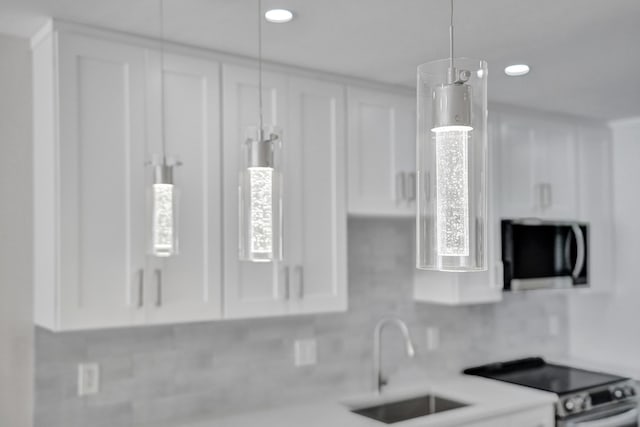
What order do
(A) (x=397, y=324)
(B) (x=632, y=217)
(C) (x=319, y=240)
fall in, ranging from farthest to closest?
(B) (x=632, y=217), (A) (x=397, y=324), (C) (x=319, y=240)

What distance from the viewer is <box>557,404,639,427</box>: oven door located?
3339 millimetres

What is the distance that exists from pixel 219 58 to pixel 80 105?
0.60 m

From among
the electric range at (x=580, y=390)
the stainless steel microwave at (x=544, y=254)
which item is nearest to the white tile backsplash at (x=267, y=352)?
the electric range at (x=580, y=390)

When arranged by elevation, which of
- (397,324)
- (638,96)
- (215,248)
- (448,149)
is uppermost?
(638,96)

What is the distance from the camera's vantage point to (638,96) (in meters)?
3.48

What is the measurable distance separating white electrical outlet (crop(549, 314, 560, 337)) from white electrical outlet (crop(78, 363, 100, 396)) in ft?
10.00

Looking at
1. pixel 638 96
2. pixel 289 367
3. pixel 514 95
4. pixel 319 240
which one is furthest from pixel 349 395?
pixel 638 96

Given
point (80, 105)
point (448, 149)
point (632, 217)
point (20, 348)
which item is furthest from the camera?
point (632, 217)

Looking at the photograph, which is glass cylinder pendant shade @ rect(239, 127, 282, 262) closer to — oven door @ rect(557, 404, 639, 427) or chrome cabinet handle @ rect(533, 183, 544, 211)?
oven door @ rect(557, 404, 639, 427)

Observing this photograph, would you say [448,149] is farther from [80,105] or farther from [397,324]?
[397,324]

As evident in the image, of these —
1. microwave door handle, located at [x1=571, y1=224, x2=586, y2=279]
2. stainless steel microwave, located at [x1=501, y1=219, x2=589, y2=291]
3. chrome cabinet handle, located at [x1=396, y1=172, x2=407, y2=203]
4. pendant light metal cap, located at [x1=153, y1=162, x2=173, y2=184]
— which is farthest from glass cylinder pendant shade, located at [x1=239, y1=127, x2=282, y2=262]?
microwave door handle, located at [x1=571, y1=224, x2=586, y2=279]

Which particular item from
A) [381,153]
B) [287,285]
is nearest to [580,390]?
[381,153]

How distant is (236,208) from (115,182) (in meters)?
0.51

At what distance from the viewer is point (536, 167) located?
3771mm
